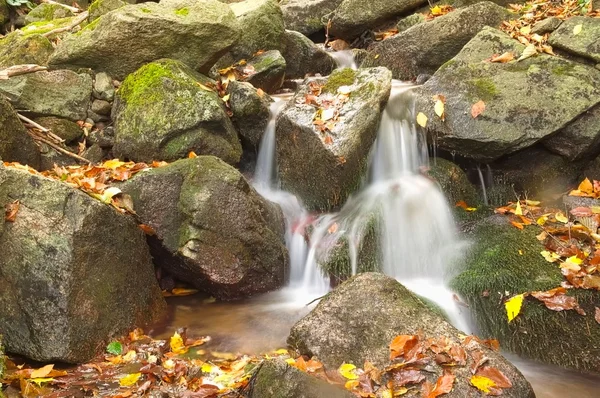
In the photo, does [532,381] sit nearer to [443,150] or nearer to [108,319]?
[443,150]

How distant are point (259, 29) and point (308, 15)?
2.92 meters

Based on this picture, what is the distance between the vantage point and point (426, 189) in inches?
239

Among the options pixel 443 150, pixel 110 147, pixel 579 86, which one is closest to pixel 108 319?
pixel 110 147

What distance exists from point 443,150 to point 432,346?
10.8ft

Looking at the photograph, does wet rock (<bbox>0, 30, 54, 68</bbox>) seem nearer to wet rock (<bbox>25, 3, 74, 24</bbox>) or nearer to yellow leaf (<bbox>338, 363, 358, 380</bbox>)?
wet rock (<bbox>25, 3, 74, 24</bbox>)

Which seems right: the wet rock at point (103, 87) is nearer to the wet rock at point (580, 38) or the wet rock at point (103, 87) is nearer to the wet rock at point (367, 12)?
the wet rock at point (367, 12)

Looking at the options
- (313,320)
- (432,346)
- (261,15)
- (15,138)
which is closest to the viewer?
(432,346)

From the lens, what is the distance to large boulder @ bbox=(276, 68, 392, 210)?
19.6ft

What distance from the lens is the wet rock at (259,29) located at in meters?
8.37

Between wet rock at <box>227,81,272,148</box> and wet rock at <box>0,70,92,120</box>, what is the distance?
195cm

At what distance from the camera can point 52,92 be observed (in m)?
6.72

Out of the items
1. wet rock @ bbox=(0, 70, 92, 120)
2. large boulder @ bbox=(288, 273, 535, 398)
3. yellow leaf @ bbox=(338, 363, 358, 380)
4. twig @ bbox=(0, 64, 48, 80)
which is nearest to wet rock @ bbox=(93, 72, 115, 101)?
wet rock @ bbox=(0, 70, 92, 120)

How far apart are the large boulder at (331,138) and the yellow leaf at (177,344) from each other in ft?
8.34

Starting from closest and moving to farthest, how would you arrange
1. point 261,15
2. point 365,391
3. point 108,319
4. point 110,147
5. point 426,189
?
point 365,391
point 108,319
point 426,189
point 110,147
point 261,15
